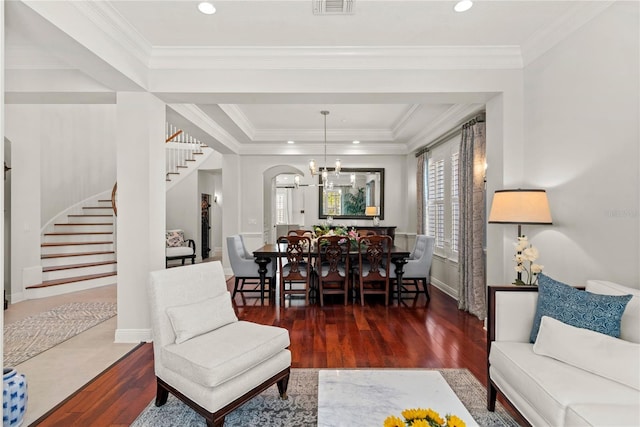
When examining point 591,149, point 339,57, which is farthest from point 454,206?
point 339,57

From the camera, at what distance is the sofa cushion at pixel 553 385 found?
4.91 feet

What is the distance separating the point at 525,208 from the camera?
8.76 ft

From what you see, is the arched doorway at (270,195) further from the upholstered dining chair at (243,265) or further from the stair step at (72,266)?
the stair step at (72,266)

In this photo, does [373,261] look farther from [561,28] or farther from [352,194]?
[561,28]

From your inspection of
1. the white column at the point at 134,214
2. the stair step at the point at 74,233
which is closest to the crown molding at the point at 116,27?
the white column at the point at 134,214

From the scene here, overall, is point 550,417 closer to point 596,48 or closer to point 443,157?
point 596,48

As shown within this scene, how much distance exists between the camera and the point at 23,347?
10.6 ft

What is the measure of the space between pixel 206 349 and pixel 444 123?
4585 millimetres

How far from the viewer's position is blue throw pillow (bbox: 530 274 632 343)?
5.88ft

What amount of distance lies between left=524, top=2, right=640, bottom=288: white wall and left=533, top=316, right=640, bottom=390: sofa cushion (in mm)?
731

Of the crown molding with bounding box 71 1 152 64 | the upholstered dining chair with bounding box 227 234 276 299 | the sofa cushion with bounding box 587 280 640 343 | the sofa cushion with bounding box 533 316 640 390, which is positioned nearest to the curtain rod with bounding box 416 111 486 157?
the sofa cushion with bounding box 587 280 640 343

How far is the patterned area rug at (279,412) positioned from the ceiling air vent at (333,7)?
2.90 metres

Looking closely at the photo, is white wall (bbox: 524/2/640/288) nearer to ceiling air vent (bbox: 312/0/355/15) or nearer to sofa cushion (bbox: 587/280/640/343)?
sofa cushion (bbox: 587/280/640/343)

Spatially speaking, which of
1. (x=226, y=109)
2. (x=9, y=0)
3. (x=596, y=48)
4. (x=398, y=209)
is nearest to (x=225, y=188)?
(x=226, y=109)
